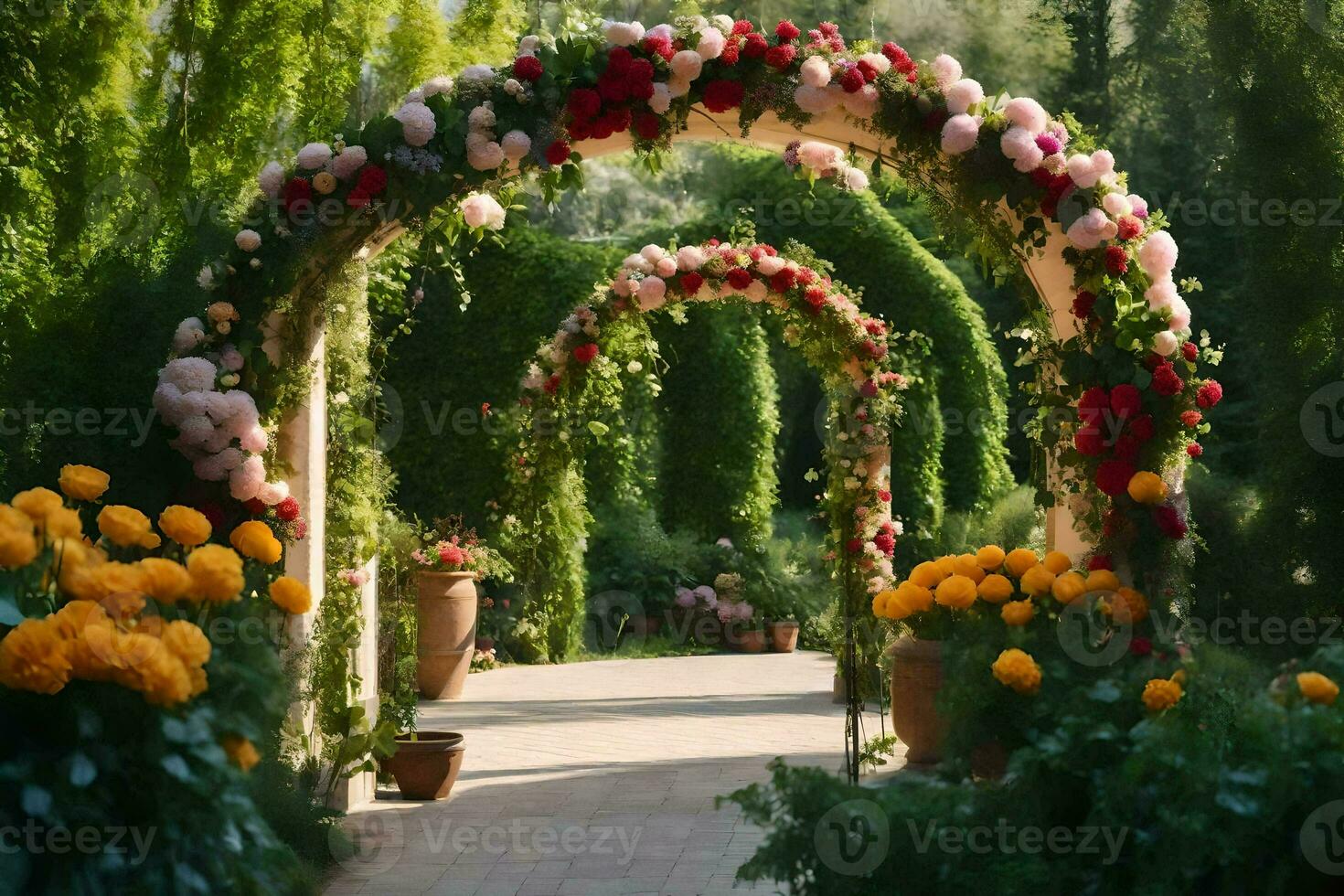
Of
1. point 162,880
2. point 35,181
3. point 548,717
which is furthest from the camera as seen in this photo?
point 548,717

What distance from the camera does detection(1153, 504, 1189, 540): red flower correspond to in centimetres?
496

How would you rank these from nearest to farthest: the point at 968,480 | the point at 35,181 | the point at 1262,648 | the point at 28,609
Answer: the point at 28,609 < the point at 1262,648 < the point at 35,181 < the point at 968,480

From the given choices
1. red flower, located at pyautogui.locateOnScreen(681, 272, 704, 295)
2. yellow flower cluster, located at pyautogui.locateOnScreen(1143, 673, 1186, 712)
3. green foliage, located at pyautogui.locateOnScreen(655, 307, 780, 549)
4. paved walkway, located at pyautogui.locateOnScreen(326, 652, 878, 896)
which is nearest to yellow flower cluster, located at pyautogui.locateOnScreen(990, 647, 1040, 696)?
yellow flower cluster, located at pyautogui.locateOnScreen(1143, 673, 1186, 712)

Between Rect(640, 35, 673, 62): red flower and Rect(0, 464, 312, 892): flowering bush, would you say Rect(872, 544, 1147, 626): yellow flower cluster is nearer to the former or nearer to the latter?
Rect(640, 35, 673, 62): red flower

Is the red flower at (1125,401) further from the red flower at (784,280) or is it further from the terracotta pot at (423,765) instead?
the red flower at (784,280)

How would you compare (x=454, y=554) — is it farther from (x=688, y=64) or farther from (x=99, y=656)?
(x=99, y=656)

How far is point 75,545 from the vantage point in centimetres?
276

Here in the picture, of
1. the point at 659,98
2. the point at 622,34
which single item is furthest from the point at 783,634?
the point at 622,34

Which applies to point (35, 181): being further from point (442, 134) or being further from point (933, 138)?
point (933, 138)

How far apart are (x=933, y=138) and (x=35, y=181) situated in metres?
4.63

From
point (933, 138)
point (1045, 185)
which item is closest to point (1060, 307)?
point (1045, 185)

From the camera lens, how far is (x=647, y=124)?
5.29 m

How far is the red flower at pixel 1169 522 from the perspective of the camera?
4.96m

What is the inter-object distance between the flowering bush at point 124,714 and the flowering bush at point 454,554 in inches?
244
